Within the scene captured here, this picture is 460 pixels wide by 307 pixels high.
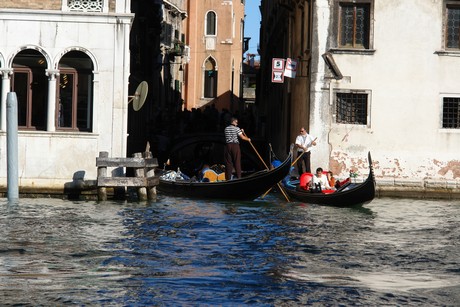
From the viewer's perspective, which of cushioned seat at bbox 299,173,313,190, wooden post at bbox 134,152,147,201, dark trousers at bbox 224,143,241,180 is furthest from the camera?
dark trousers at bbox 224,143,241,180

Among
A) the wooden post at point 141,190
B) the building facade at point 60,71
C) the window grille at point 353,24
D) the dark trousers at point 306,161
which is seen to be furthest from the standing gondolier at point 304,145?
the building facade at point 60,71

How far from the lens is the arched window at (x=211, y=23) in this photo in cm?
4800

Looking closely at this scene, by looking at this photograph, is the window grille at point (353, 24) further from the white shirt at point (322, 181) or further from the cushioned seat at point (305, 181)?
the white shirt at point (322, 181)

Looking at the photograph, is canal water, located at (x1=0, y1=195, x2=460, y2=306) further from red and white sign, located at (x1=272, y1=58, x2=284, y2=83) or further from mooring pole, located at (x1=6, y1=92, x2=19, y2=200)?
red and white sign, located at (x1=272, y1=58, x2=284, y2=83)

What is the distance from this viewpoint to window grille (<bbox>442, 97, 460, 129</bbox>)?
69.7ft

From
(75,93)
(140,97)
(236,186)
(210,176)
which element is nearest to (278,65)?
(210,176)

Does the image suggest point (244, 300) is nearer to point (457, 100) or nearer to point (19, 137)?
point (19, 137)

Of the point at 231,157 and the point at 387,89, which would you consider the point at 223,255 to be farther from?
the point at 387,89

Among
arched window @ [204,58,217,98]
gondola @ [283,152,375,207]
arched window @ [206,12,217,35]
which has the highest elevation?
arched window @ [206,12,217,35]

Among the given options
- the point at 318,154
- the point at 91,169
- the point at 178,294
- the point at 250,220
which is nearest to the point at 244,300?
the point at 178,294

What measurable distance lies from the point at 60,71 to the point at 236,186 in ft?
11.4

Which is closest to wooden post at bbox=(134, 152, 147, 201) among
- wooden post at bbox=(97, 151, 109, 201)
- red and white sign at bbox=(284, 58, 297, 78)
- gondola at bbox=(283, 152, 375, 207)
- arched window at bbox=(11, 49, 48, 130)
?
wooden post at bbox=(97, 151, 109, 201)

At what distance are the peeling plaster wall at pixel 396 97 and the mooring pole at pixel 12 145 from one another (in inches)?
242

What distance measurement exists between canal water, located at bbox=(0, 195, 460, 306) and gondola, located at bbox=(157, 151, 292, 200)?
858 millimetres
